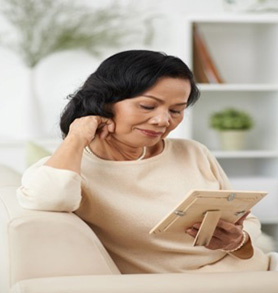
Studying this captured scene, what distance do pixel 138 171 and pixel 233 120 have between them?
2.81 metres

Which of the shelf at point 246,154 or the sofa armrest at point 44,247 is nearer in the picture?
the sofa armrest at point 44,247

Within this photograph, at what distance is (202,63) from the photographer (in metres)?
4.75

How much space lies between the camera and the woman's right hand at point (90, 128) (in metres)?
1.96

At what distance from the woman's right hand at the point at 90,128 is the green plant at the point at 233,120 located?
9.24 feet

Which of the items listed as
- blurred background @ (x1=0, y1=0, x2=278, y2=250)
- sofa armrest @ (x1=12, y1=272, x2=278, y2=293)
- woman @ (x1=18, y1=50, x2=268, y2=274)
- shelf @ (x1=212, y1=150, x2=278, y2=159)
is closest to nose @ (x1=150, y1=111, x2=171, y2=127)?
woman @ (x1=18, y1=50, x2=268, y2=274)

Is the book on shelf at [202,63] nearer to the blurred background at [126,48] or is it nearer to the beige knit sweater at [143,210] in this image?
the blurred background at [126,48]

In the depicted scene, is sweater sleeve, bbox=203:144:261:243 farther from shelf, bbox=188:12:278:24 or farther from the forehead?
shelf, bbox=188:12:278:24

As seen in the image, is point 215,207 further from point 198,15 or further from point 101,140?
point 198,15

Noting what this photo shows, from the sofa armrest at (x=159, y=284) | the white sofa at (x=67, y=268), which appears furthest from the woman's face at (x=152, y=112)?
the sofa armrest at (x=159, y=284)

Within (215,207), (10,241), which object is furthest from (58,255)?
(215,207)

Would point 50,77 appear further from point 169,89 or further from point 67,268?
point 67,268

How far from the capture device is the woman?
6.40ft

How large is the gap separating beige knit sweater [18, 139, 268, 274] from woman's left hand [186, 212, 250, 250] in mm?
98

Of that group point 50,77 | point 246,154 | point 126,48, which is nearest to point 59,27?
point 50,77
